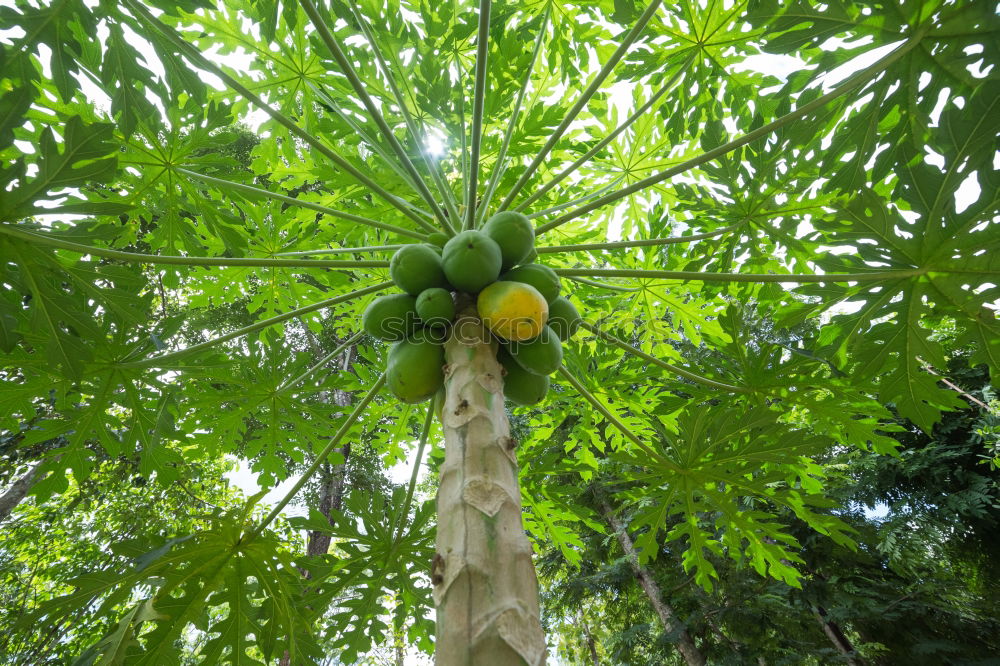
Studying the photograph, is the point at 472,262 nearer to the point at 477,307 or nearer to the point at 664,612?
the point at 477,307

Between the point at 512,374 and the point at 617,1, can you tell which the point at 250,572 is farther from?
the point at 617,1

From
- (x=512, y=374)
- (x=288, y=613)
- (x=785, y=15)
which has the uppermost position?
(x=785, y=15)

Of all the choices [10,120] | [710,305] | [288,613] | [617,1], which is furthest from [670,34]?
[288,613]

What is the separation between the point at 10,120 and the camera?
1703 millimetres

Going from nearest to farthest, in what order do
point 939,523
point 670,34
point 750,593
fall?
point 670,34, point 939,523, point 750,593

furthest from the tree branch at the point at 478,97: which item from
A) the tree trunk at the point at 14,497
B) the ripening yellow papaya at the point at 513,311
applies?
the tree trunk at the point at 14,497

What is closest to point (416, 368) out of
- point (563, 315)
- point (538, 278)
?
point (538, 278)

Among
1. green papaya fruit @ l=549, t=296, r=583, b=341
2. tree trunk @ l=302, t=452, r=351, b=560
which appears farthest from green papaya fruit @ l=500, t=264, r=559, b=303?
tree trunk @ l=302, t=452, r=351, b=560

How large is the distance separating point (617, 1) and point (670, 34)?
78cm

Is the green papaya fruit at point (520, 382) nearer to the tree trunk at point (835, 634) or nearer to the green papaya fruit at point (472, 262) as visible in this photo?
the green papaya fruit at point (472, 262)

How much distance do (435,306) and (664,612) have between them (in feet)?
32.8

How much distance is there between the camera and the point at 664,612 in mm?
9664

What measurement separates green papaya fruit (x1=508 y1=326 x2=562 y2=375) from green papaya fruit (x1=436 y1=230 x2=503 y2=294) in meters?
0.30

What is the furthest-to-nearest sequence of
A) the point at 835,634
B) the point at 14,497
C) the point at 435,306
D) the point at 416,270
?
the point at 14,497
the point at 835,634
the point at 416,270
the point at 435,306
